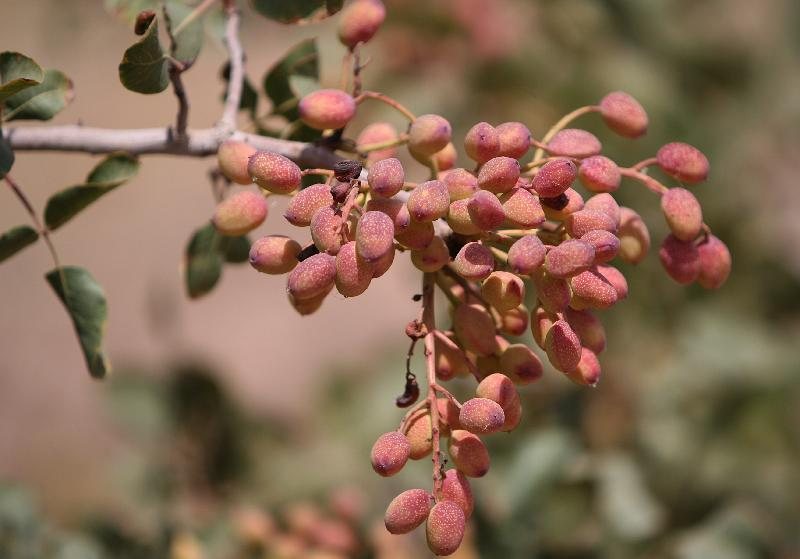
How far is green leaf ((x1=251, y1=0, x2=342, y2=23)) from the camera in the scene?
2.59 ft

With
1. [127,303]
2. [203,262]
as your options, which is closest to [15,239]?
[203,262]

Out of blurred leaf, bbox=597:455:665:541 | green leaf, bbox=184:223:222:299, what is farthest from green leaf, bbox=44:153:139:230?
blurred leaf, bbox=597:455:665:541

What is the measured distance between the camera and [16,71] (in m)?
0.69

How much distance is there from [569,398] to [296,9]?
2.54 feet

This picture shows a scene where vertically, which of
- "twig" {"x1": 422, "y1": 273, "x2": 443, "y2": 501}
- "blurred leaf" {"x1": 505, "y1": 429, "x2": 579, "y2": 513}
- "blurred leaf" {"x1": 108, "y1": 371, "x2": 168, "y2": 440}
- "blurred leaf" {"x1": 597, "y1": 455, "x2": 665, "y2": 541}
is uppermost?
"twig" {"x1": 422, "y1": 273, "x2": 443, "y2": 501}

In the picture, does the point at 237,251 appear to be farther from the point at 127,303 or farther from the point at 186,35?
the point at 127,303

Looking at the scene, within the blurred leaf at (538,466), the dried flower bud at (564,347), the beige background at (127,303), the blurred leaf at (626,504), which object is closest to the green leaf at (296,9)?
the dried flower bud at (564,347)

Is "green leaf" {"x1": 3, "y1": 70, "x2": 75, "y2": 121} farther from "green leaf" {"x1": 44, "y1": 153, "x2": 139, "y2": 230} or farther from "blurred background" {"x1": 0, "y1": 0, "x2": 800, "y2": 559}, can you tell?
"blurred background" {"x1": 0, "y1": 0, "x2": 800, "y2": 559}

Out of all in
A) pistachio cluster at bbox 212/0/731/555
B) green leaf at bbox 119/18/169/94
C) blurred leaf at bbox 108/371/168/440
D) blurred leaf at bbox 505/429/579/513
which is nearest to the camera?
pistachio cluster at bbox 212/0/731/555

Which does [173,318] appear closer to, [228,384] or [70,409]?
[228,384]

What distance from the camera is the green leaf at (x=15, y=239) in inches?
29.6

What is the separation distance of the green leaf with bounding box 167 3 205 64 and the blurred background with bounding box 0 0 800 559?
15 centimetres

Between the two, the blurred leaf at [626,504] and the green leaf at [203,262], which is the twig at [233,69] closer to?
the green leaf at [203,262]

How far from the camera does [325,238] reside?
578mm
